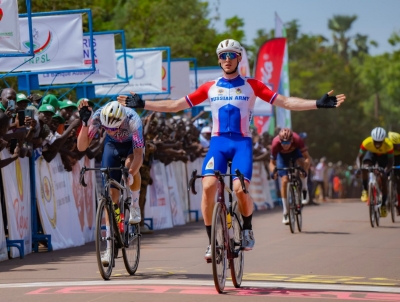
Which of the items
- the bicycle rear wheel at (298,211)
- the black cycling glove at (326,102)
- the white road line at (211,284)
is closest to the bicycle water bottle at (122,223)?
the white road line at (211,284)

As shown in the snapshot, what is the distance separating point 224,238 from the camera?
10.0m

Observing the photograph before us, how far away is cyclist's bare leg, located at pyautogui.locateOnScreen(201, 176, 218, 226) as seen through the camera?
33.1 feet

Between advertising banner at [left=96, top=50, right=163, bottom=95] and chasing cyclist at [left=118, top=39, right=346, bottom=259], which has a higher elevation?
advertising banner at [left=96, top=50, right=163, bottom=95]

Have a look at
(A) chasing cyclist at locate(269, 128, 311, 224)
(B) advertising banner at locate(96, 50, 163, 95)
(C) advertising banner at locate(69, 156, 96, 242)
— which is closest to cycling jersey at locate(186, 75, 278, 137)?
(C) advertising banner at locate(69, 156, 96, 242)

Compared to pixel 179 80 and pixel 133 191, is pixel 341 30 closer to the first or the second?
pixel 179 80

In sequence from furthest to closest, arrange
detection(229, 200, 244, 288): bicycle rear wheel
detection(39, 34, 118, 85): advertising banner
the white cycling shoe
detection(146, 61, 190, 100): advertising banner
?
1. detection(146, 61, 190, 100): advertising banner
2. detection(39, 34, 118, 85): advertising banner
3. the white cycling shoe
4. detection(229, 200, 244, 288): bicycle rear wheel

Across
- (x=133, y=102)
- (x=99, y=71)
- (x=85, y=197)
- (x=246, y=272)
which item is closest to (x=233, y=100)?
(x=133, y=102)

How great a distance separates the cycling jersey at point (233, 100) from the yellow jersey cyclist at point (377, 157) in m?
9.72

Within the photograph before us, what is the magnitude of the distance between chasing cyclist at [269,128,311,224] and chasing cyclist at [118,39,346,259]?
7.82 meters

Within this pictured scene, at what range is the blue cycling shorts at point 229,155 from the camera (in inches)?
404

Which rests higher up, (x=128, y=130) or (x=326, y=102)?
(x=326, y=102)

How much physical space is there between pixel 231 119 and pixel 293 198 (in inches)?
334

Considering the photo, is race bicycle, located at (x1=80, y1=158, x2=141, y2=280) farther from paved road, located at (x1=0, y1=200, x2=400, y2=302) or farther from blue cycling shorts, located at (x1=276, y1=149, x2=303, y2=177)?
blue cycling shorts, located at (x1=276, y1=149, x2=303, y2=177)

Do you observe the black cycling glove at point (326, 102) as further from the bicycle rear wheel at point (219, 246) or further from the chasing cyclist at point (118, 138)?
the chasing cyclist at point (118, 138)
